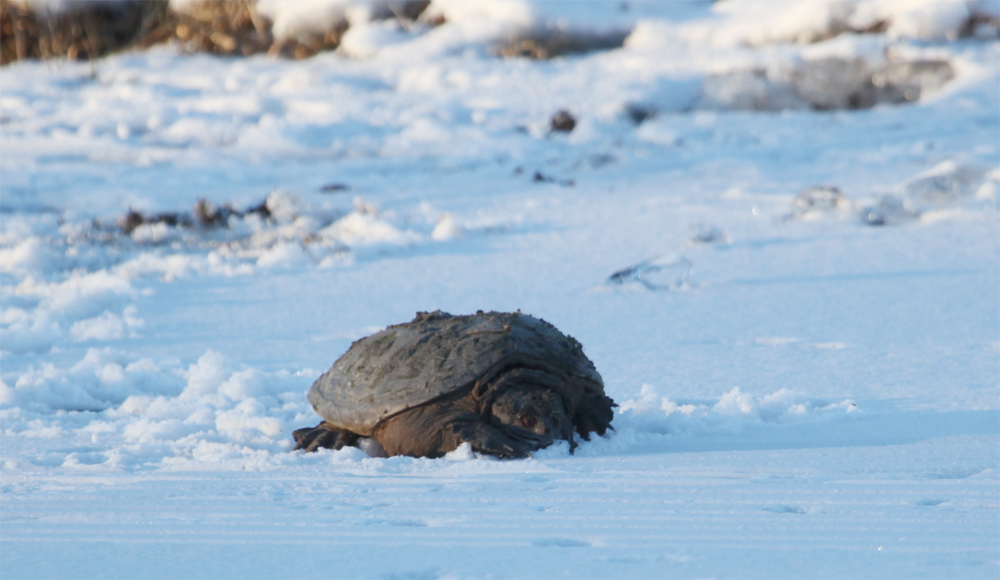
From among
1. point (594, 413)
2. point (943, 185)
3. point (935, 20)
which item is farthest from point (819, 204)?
point (935, 20)

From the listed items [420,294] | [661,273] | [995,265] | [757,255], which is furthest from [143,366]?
[995,265]

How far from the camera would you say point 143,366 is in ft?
13.2

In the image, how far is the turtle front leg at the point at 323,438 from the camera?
3055 mm

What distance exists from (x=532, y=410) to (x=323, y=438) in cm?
68

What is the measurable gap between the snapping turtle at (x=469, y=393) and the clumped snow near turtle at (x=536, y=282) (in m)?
0.11

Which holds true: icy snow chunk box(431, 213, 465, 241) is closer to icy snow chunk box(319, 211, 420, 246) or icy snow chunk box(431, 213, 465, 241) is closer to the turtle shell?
icy snow chunk box(319, 211, 420, 246)

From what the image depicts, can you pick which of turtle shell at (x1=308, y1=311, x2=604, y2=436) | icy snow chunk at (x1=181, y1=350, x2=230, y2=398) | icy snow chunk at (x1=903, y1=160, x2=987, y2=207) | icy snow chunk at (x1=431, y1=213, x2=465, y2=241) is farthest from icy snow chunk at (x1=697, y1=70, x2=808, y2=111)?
turtle shell at (x1=308, y1=311, x2=604, y2=436)

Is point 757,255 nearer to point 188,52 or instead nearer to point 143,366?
point 143,366

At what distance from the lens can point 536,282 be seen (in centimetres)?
527

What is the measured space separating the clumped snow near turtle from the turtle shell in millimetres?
184

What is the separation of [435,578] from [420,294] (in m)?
3.52

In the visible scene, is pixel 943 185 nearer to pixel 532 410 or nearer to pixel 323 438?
pixel 532 410

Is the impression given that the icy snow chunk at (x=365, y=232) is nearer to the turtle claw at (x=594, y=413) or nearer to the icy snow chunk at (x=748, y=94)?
the turtle claw at (x=594, y=413)

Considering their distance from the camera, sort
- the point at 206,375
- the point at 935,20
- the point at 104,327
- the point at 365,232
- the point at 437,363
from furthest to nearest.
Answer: the point at 935,20 → the point at 365,232 → the point at 104,327 → the point at 206,375 → the point at 437,363
